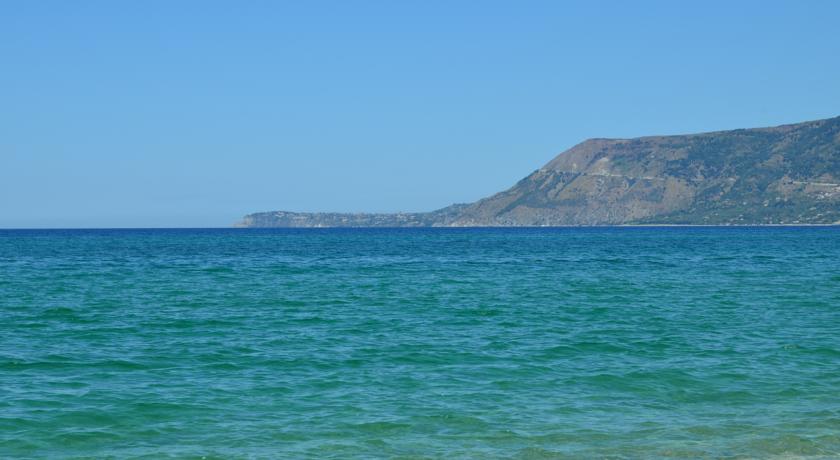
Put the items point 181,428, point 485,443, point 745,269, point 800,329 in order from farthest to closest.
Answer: point 745,269
point 800,329
point 181,428
point 485,443

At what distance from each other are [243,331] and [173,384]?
33.6ft

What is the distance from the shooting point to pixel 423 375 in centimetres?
2291

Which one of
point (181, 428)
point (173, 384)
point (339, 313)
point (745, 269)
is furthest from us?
point (745, 269)

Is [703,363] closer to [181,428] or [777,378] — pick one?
[777,378]

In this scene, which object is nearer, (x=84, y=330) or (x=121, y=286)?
(x=84, y=330)

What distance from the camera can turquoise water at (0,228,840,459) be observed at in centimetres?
1672

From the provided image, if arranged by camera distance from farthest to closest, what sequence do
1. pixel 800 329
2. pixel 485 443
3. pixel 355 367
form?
pixel 800 329, pixel 355 367, pixel 485 443

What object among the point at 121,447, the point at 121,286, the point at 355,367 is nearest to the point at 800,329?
the point at 355,367

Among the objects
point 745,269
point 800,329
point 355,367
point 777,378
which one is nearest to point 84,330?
point 355,367

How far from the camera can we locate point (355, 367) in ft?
79.0

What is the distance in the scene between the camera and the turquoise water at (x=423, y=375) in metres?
16.7

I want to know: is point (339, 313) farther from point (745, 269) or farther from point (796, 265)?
point (796, 265)

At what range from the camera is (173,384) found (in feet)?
70.8

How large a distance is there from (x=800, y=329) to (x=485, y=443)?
18856 mm
